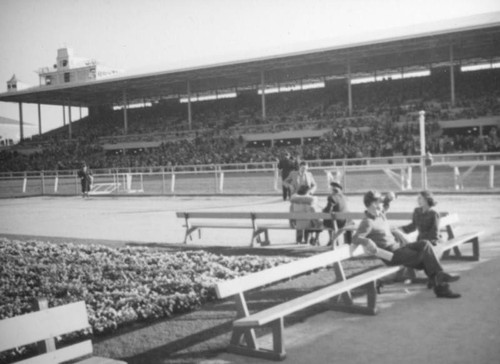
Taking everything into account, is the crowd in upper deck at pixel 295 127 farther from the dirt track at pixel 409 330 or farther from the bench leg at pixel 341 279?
the bench leg at pixel 341 279

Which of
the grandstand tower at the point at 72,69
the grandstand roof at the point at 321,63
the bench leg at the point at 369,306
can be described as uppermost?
the grandstand tower at the point at 72,69

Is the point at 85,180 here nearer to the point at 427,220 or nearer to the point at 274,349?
the point at 427,220

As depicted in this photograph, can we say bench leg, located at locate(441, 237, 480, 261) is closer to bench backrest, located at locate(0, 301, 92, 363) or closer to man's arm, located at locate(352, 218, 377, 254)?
man's arm, located at locate(352, 218, 377, 254)

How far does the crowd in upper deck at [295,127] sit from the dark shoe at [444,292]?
769 inches

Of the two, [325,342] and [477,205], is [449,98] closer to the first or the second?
[477,205]

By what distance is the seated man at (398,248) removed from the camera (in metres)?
6.03

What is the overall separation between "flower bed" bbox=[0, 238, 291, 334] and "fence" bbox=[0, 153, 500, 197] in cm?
977

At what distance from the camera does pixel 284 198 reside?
17453 millimetres

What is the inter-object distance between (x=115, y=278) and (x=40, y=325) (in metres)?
4.22

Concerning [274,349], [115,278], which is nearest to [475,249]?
[274,349]

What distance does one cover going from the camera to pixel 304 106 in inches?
1756

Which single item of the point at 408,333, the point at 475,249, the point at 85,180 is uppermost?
the point at 85,180

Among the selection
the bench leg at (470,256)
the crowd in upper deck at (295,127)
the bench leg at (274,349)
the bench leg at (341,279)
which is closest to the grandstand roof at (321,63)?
the crowd in upper deck at (295,127)

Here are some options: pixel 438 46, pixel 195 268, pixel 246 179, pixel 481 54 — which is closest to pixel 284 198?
pixel 246 179
